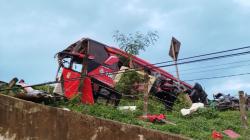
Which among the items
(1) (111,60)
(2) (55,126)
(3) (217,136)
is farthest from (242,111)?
(1) (111,60)

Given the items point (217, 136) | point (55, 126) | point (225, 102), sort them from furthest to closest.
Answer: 1. point (225, 102)
2. point (217, 136)
3. point (55, 126)

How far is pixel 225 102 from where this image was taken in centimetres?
1312

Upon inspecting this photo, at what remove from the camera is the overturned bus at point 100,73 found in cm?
1138

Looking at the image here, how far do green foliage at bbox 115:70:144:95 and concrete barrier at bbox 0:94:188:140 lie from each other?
16.6ft

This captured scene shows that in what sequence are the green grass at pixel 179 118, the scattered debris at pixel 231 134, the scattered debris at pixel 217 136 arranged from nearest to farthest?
the scattered debris at pixel 217 136
the green grass at pixel 179 118
the scattered debris at pixel 231 134

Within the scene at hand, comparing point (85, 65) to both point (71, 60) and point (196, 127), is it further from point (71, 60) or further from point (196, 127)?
point (196, 127)

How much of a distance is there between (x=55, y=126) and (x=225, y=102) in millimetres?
7264

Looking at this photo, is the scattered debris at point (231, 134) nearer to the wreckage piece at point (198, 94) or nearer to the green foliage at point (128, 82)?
the wreckage piece at point (198, 94)

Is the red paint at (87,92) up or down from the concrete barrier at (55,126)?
up

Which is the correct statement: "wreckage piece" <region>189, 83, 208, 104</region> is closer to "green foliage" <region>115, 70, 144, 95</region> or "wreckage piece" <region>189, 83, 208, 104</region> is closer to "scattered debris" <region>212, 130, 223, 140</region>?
"green foliage" <region>115, 70, 144, 95</region>

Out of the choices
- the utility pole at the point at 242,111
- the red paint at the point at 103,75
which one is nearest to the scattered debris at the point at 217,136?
the utility pole at the point at 242,111

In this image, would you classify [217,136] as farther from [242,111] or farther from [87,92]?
[87,92]

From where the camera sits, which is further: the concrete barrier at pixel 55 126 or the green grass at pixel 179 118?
the green grass at pixel 179 118

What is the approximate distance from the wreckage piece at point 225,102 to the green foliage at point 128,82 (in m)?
2.47
